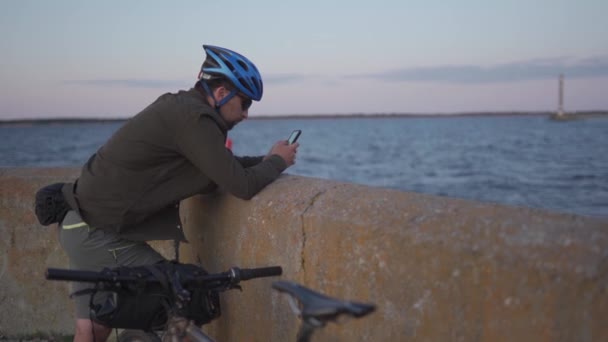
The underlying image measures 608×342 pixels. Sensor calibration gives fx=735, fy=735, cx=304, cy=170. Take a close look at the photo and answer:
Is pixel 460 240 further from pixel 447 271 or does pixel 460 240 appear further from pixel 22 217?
pixel 22 217

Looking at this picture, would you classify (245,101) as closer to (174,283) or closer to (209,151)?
(209,151)

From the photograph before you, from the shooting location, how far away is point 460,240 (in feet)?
8.12

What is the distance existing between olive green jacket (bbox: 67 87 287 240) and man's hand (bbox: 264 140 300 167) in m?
0.34

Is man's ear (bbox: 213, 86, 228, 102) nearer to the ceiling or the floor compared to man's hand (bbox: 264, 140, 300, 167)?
nearer to the ceiling

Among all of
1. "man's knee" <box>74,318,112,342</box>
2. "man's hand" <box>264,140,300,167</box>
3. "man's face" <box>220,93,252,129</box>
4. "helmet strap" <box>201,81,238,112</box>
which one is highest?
"helmet strap" <box>201,81,238,112</box>

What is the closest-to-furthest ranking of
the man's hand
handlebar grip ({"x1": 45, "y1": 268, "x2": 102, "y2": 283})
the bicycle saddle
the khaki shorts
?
the bicycle saddle
handlebar grip ({"x1": 45, "y1": 268, "x2": 102, "y2": 283})
the khaki shorts
the man's hand

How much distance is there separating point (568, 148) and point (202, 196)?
2549 inches

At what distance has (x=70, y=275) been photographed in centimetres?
244

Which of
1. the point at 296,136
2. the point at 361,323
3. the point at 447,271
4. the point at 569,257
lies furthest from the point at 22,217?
the point at 569,257

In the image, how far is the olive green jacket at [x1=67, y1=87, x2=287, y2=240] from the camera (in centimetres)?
313

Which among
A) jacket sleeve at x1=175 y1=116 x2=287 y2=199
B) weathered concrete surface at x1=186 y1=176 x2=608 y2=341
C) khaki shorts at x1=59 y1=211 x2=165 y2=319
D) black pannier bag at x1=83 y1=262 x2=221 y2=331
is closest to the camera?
weathered concrete surface at x1=186 y1=176 x2=608 y2=341

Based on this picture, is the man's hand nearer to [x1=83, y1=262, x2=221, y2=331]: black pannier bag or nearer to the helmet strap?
the helmet strap

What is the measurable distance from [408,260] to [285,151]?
4.02 ft

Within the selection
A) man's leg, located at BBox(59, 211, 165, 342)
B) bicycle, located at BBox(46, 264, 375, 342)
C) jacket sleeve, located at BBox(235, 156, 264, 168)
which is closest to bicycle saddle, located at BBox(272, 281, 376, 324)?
bicycle, located at BBox(46, 264, 375, 342)
